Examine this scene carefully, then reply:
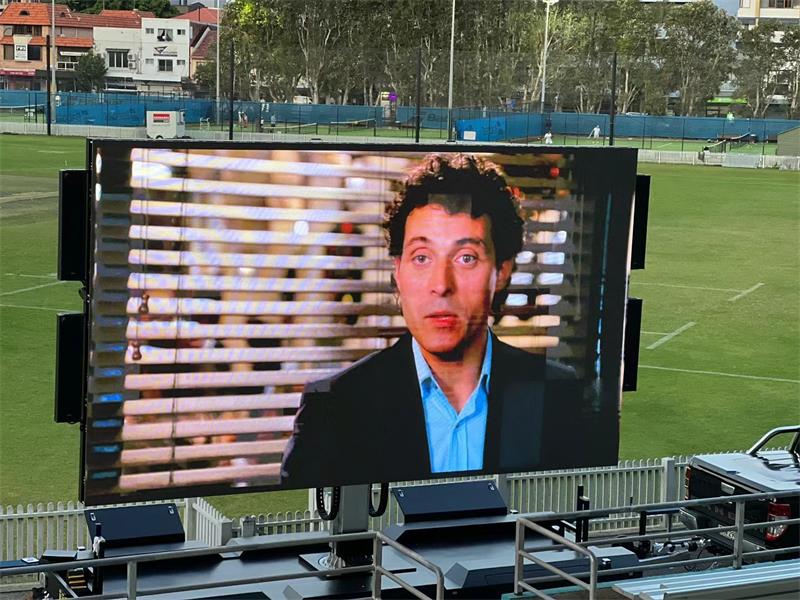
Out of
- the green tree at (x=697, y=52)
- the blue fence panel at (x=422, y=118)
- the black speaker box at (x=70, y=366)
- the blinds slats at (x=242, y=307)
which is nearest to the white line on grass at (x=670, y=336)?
the blinds slats at (x=242, y=307)

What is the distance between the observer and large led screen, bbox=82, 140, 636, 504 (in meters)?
11.7

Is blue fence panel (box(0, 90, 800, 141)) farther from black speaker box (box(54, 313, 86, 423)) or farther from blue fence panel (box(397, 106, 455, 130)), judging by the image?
black speaker box (box(54, 313, 86, 423))

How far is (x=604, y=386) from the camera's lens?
45.0ft

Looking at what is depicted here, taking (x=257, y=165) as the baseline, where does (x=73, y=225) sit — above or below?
below

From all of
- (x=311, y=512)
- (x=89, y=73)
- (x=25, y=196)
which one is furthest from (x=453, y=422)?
(x=89, y=73)

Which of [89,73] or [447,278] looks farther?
[89,73]

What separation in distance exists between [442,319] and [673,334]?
20801 mm

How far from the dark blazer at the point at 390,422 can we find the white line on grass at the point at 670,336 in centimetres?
1821

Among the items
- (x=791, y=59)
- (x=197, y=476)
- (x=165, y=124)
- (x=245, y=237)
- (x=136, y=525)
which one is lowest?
(x=136, y=525)

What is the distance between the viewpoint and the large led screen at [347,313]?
11.7 metres

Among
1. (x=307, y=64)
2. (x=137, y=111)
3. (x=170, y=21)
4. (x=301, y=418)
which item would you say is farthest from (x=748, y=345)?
(x=170, y=21)

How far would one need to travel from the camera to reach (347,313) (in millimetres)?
12492

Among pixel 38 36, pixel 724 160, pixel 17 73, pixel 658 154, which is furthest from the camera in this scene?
pixel 38 36

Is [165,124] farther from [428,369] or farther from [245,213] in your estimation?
[245,213]
